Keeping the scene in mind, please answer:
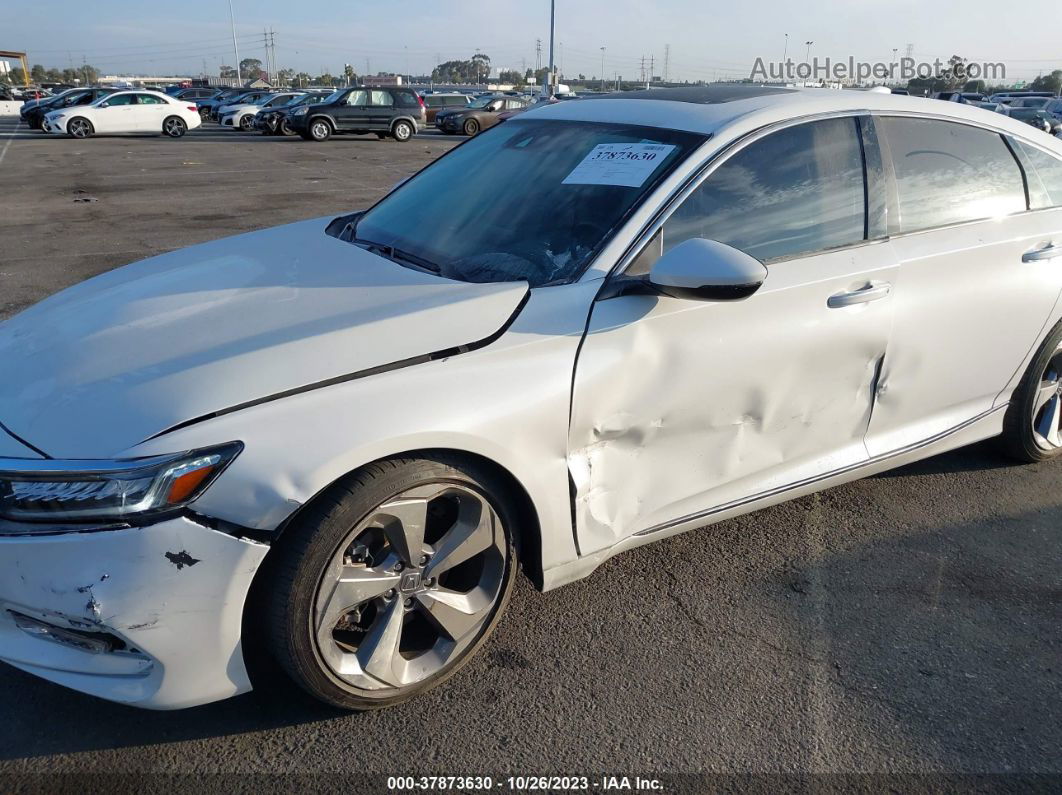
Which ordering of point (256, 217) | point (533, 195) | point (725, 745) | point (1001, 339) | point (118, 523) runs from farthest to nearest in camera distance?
1. point (256, 217)
2. point (1001, 339)
3. point (533, 195)
4. point (725, 745)
5. point (118, 523)

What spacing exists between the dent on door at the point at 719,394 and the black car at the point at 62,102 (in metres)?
29.9

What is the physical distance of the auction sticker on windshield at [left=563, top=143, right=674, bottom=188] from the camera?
109 inches

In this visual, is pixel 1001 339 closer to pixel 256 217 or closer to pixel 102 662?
pixel 102 662

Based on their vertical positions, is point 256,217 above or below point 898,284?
below

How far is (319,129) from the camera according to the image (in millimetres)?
26062

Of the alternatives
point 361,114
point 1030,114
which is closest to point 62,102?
point 361,114

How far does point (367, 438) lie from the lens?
82.7 inches

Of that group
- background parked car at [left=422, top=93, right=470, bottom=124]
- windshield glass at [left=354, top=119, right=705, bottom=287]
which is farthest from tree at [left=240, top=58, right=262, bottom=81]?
windshield glass at [left=354, top=119, right=705, bottom=287]

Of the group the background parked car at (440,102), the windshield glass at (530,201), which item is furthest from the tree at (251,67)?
the windshield glass at (530,201)

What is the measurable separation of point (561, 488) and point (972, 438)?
2137 mm

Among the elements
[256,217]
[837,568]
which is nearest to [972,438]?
[837,568]

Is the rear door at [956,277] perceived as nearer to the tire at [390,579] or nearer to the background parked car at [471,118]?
the tire at [390,579]

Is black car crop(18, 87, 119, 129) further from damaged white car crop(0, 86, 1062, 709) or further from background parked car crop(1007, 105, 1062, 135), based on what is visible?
damaged white car crop(0, 86, 1062, 709)

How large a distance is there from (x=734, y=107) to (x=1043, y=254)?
4.98 feet
